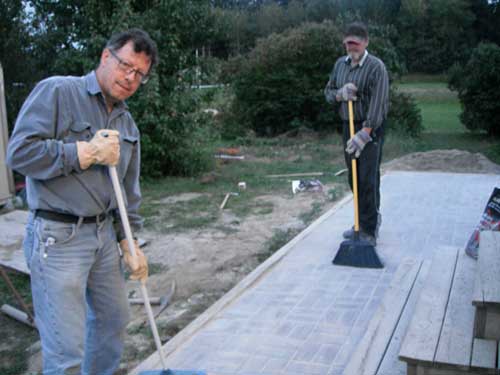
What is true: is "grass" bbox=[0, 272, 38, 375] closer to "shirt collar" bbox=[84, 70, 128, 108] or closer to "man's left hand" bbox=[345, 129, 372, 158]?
"shirt collar" bbox=[84, 70, 128, 108]

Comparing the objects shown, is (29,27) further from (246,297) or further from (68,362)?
(68,362)

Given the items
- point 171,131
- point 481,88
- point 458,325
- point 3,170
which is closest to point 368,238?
point 458,325

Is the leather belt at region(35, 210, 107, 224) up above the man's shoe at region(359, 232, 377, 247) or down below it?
above

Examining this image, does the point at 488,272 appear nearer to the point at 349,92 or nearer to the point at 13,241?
the point at 349,92

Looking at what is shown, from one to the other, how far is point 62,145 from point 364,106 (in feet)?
12.3

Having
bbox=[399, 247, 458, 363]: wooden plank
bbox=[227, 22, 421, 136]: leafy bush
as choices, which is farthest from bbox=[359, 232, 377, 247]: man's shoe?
bbox=[227, 22, 421, 136]: leafy bush

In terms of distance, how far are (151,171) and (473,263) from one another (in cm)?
762

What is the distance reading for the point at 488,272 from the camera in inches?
121

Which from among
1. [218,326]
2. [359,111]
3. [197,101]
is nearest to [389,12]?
[197,101]

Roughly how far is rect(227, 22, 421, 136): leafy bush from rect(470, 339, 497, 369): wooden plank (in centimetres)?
1346

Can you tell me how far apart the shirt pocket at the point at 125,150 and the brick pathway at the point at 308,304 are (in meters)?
1.34

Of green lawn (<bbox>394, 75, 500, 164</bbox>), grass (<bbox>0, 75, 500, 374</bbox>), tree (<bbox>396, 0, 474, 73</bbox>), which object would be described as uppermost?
tree (<bbox>396, 0, 474, 73</bbox>)

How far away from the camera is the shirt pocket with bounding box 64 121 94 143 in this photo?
8.53 feet

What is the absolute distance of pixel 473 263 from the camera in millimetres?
3994
